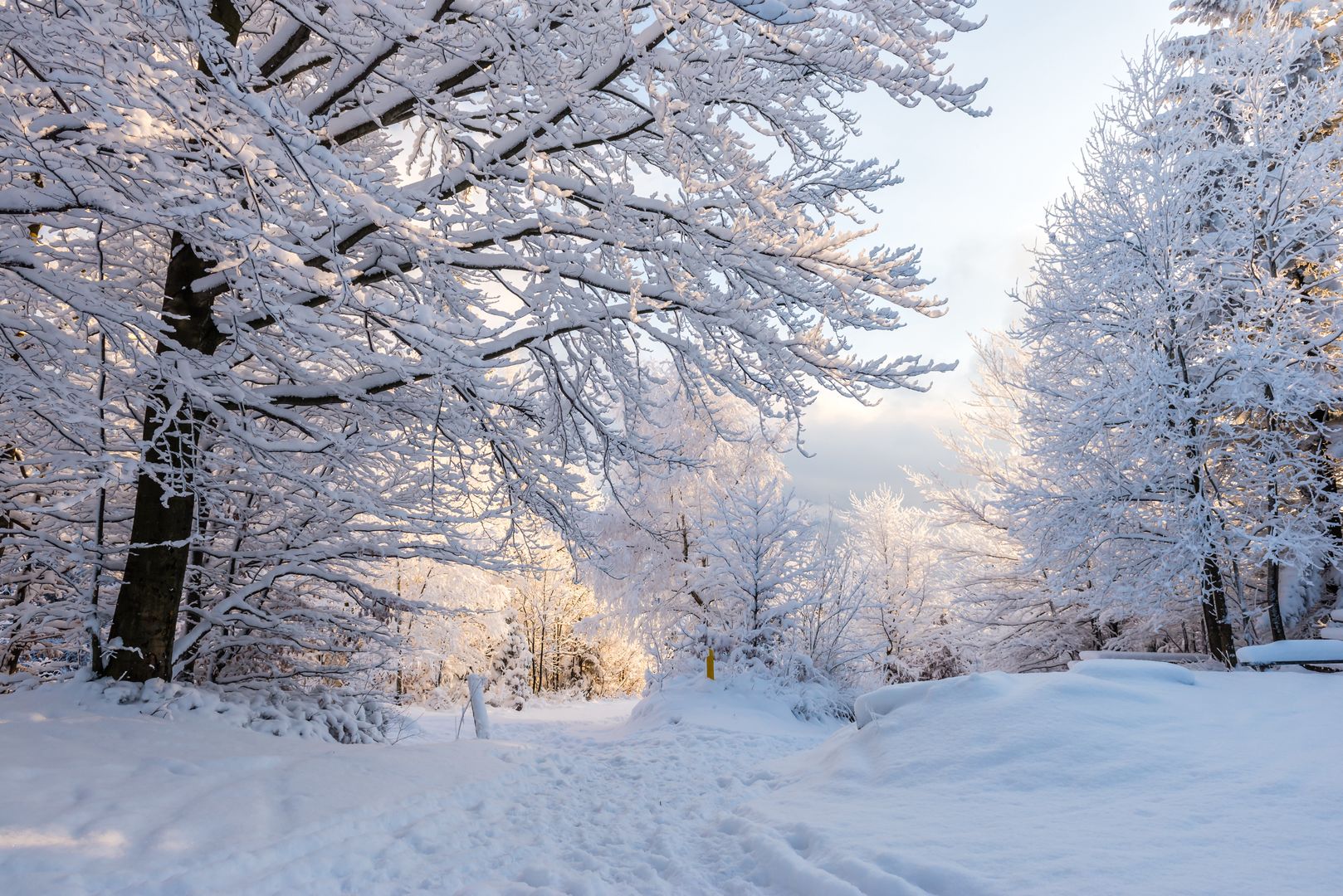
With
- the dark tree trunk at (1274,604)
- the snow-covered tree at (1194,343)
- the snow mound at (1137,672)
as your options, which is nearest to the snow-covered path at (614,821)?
the snow mound at (1137,672)

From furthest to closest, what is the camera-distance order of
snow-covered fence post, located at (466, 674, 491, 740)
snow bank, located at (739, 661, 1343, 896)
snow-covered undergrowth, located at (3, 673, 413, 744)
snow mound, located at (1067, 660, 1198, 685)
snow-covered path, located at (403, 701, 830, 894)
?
snow-covered fence post, located at (466, 674, 491, 740)
snow mound, located at (1067, 660, 1198, 685)
snow-covered undergrowth, located at (3, 673, 413, 744)
snow-covered path, located at (403, 701, 830, 894)
snow bank, located at (739, 661, 1343, 896)

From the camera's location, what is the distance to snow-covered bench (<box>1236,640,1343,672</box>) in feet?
19.8

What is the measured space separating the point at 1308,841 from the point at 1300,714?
2.41 m

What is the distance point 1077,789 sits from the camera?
11.3 feet

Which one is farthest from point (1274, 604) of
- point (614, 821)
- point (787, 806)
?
point (614, 821)

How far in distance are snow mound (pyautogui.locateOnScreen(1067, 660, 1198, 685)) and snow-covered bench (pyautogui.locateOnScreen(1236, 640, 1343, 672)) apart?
168cm

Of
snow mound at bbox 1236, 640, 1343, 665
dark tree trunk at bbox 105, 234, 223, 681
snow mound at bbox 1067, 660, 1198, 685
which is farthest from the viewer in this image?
snow mound at bbox 1236, 640, 1343, 665

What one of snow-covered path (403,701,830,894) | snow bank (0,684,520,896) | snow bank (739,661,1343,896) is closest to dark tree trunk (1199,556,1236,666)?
snow bank (739,661,1343,896)

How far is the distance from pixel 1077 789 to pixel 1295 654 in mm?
4739

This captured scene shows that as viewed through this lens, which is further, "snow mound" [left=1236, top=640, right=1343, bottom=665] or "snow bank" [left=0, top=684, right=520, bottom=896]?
"snow mound" [left=1236, top=640, right=1343, bottom=665]

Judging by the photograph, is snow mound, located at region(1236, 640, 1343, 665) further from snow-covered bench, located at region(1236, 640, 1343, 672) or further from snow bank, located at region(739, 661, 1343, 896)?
snow bank, located at region(739, 661, 1343, 896)

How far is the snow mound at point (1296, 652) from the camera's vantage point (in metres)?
6.01

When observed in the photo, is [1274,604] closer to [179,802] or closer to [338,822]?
[338,822]

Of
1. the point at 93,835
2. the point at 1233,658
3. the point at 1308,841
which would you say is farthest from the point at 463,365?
the point at 1233,658
